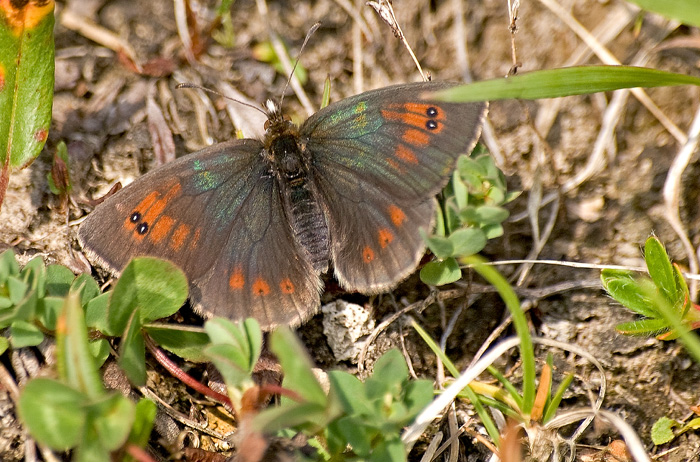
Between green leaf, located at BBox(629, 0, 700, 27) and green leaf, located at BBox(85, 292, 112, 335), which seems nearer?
green leaf, located at BBox(629, 0, 700, 27)

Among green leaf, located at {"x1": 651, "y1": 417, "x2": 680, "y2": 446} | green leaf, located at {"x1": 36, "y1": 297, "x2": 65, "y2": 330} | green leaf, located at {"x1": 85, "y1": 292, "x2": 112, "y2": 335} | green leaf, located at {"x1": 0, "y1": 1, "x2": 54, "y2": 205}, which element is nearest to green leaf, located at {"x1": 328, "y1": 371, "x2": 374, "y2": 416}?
green leaf, located at {"x1": 85, "y1": 292, "x2": 112, "y2": 335}

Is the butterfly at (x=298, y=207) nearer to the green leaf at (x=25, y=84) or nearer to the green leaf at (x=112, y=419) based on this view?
the green leaf at (x=25, y=84)

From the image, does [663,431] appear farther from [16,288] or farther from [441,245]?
[16,288]

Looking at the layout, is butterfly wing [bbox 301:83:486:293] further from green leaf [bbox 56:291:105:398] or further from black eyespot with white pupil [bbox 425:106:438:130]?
green leaf [bbox 56:291:105:398]

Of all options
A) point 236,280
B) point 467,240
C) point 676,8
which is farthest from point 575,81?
point 236,280

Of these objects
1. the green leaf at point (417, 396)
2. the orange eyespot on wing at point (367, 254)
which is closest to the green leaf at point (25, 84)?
the orange eyespot on wing at point (367, 254)
